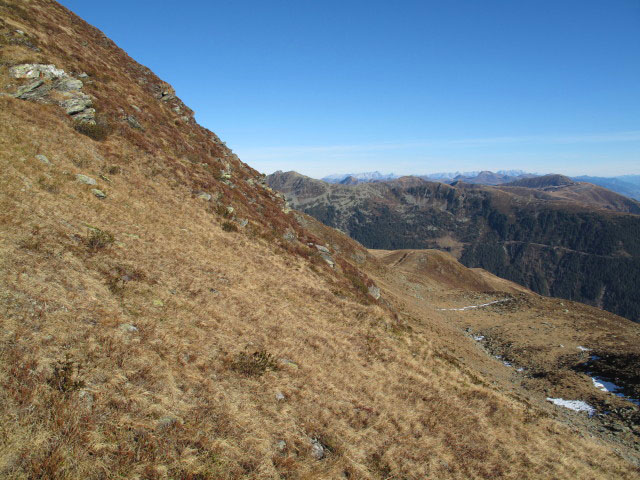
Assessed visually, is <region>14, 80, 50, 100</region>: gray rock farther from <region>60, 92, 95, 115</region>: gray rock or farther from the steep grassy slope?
<region>60, 92, 95, 115</region>: gray rock

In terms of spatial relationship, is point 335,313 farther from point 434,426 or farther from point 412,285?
point 412,285

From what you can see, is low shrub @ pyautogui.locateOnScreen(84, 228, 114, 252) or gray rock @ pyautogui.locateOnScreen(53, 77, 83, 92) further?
gray rock @ pyautogui.locateOnScreen(53, 77, 83, 92)

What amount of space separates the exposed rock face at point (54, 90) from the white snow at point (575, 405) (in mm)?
42548

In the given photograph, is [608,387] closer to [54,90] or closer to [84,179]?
[84,179]

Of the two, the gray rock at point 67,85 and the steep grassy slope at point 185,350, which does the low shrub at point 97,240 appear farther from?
the gray rock at point 67,85

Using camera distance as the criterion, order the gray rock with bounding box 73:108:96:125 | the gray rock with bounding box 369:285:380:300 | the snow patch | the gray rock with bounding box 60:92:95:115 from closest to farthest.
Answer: the snow patch, the gray rock with bounding box 73:108:96:125, the gray rock with bounding box 60:92:95:115, the gray rock with bounding box 369:285:380:300

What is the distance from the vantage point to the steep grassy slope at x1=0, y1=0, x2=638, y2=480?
6887mm

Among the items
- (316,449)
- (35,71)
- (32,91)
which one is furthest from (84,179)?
(316,449)

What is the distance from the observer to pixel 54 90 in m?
25.1

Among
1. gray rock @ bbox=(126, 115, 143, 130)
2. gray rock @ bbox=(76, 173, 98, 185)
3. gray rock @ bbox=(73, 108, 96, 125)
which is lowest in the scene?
gray rock @ bbox=(76, 173, 98, 185)

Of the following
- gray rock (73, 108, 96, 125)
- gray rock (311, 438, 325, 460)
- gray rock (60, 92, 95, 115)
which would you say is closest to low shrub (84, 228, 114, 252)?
gray rock (311, 438, 325, 460)

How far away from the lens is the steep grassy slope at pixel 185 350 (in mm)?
6887

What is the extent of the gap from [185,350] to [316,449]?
532 centimetres

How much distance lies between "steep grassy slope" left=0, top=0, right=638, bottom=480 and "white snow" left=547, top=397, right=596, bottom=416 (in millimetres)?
1175
